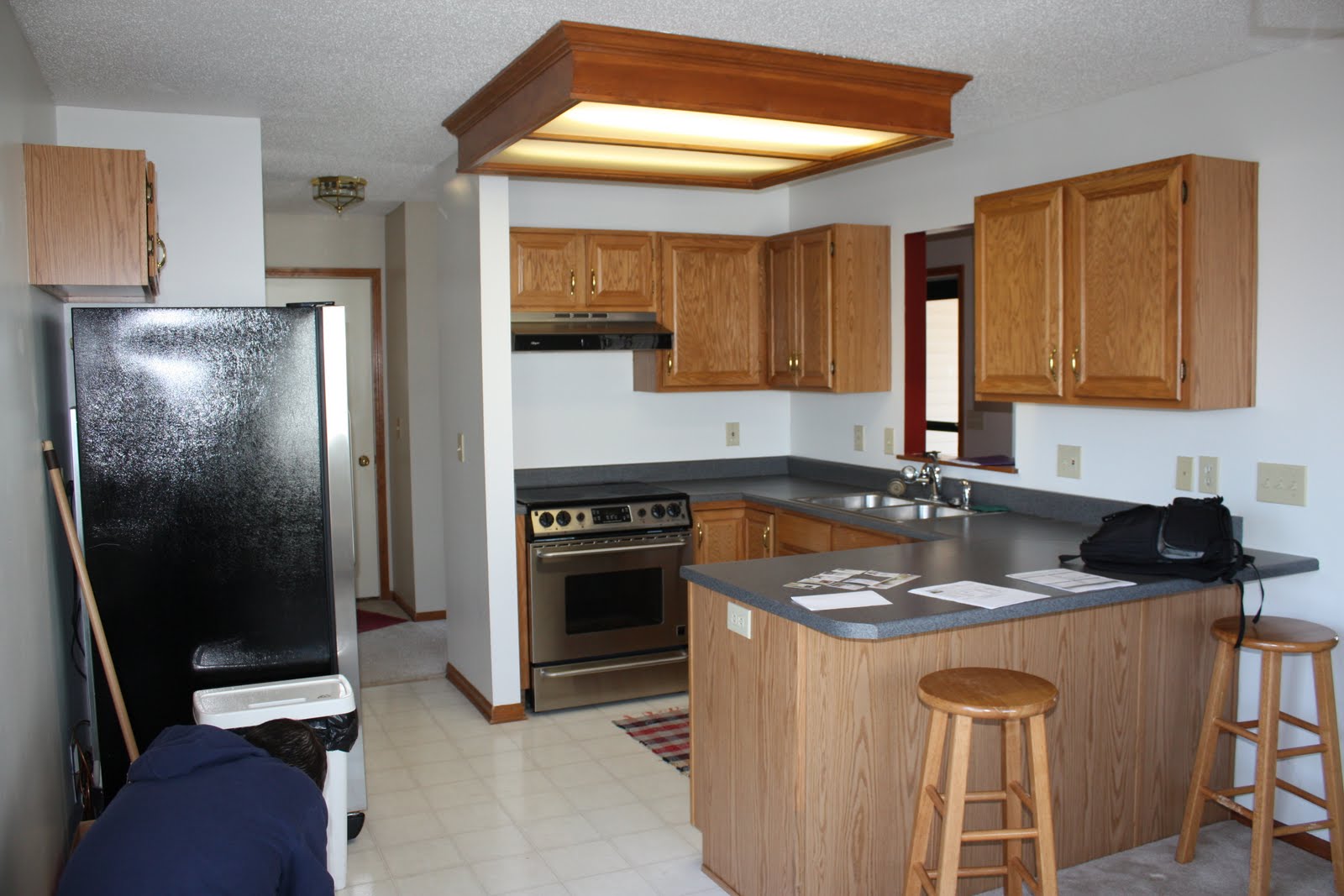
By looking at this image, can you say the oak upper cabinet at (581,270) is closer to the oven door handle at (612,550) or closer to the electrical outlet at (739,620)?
the oven door handle at (612,550)

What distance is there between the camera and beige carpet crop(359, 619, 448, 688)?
5.30 metres

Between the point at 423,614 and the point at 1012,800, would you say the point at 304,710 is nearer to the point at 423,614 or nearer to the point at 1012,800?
the point at 1012,800

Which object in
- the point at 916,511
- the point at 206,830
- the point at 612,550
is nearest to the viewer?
the point at 206,830

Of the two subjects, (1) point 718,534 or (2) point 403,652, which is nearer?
(1) point 718,534

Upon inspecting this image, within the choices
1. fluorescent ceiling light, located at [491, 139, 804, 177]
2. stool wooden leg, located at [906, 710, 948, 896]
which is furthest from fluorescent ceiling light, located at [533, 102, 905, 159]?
stool wooden leg, located at [906, 710, 948, 896]

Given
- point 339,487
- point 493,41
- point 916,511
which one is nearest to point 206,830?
point 339,487

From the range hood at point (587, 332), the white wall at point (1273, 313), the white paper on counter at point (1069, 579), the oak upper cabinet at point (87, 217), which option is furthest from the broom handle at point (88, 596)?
the white wall at point (1273, 313)

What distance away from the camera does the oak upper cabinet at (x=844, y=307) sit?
4.88m

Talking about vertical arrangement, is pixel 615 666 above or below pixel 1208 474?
below

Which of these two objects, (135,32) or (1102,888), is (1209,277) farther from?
(135,32)

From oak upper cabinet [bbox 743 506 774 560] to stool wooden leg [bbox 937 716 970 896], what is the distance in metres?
2.42

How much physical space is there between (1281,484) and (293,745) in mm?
2851

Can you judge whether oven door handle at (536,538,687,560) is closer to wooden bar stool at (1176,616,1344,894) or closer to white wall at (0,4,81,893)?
white wall at (0,4,81,893)

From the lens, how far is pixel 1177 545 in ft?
9.93
